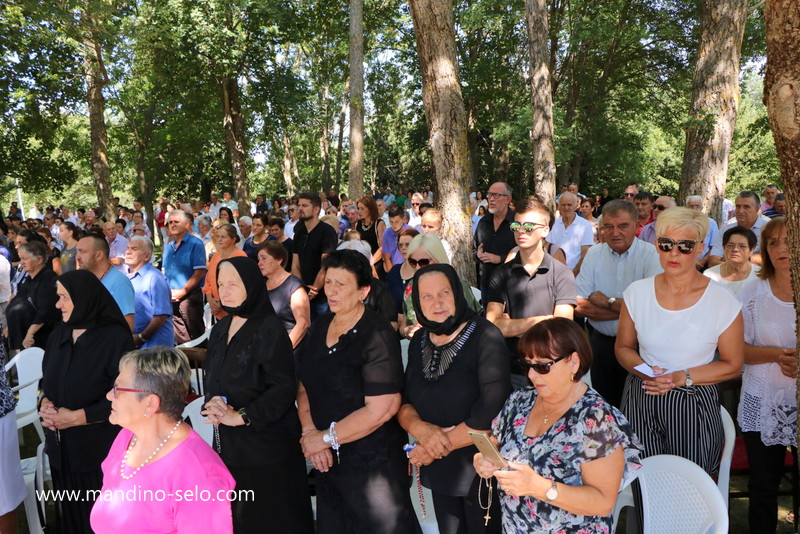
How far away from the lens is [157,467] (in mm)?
2408

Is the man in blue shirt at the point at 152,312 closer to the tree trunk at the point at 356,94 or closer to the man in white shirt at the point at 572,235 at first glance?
the man in white shirt at the point at 572,235

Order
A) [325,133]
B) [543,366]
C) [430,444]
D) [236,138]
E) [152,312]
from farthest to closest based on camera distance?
[325,133] < [236,138] < [152,312] < [430,444] < [543,366]

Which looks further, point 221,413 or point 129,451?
point 221,413

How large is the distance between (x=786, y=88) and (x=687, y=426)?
68.9 inches

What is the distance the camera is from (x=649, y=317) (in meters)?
3.19

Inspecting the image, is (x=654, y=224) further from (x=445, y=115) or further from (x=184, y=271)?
(x=184, y=271)

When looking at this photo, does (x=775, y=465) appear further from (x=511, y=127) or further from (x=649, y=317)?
(x=511, y=127)

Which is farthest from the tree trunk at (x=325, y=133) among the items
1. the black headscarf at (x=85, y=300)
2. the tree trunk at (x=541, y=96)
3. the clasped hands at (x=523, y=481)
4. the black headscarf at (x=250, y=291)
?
the clasped hands at (x=523, y=481)

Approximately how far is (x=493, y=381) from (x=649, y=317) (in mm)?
1032

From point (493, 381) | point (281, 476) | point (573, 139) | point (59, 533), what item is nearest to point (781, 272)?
point (493, 381)

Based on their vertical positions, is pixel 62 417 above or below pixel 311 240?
below

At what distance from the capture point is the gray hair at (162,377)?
254cm

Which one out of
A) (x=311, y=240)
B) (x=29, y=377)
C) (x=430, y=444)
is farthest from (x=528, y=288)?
(x=29, y=377)

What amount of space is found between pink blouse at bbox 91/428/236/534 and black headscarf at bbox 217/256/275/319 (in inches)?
32.1
